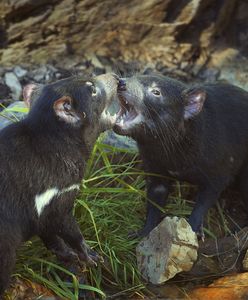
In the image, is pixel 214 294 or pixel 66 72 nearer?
pixel 214 294

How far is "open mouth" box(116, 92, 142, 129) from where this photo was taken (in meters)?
4.34

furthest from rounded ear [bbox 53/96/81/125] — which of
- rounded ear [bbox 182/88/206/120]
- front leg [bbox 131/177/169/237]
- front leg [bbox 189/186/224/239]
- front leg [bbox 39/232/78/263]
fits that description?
front leg [bbox 189/186/224/239]

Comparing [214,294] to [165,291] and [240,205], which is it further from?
[240,205]

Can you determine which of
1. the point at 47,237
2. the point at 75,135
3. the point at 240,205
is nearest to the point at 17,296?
the point at 47,237

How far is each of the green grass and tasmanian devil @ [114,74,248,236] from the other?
178 mm

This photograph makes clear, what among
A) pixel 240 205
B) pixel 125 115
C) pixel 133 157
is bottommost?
pixel 240 205

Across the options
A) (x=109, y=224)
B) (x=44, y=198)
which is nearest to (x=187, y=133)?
(x=109, y=224)

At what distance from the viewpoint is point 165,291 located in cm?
423

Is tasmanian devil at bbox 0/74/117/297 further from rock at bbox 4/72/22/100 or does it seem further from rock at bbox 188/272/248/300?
rock at bbox 4/72/22/100

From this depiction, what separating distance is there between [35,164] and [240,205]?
191 cm

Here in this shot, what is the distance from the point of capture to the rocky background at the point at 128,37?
5941mm

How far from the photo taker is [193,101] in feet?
14.6

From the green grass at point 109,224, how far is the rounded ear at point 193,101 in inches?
22.4

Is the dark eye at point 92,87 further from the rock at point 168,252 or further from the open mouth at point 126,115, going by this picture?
the rock at point 168,252
